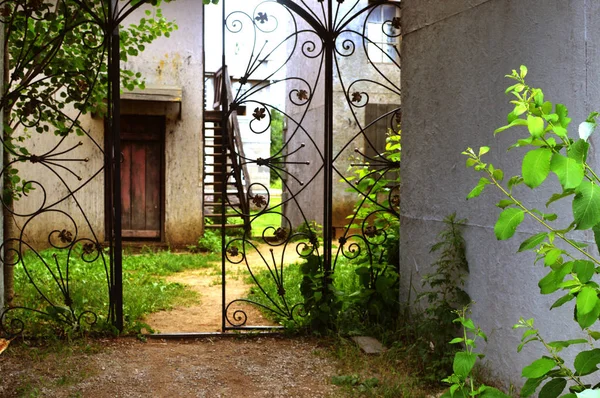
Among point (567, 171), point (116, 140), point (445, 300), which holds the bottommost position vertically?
point (445, 300)

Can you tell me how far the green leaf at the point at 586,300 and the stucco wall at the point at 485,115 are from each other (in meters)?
1.51

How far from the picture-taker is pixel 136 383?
14.0 ft

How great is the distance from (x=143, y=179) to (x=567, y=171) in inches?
406

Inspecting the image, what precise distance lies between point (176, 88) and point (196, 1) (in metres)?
1.50

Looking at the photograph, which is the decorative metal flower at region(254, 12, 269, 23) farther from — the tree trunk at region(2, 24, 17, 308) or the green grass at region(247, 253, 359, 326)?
the green grass at region(247, 253, 359, 326)

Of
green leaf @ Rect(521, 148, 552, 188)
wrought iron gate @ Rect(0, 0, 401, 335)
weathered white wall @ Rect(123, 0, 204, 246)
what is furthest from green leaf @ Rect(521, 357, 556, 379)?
weathered white wall @ Rect(123, 0, 204, 246)

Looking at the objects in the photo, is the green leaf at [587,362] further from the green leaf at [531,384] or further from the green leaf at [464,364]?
the green leaf at [464,364]

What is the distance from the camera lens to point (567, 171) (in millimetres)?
1623

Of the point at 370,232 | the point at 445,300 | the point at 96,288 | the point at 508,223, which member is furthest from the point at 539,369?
the point at 96,288

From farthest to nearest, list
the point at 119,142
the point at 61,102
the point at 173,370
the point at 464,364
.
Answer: the point at 61,102 → the point at 119,142 → the point at 173,370 → the point at 464,364

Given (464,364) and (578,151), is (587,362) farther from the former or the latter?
(578,151)

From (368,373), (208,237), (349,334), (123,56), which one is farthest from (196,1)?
(368,373)

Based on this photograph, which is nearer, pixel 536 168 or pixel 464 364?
pixel 536 168

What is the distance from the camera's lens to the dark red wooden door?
11.3 metres
